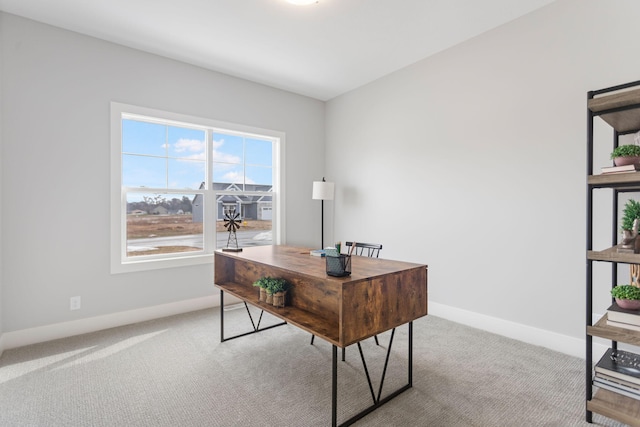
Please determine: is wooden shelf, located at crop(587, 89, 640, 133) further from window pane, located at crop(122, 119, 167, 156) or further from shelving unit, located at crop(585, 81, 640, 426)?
window pane, located at crop(122, 119, 167, 156)

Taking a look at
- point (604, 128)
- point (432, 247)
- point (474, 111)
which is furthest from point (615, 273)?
point (474, 111)

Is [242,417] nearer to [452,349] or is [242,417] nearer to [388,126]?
[452,349]

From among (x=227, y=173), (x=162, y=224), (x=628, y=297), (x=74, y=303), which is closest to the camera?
(x=628, y=297)

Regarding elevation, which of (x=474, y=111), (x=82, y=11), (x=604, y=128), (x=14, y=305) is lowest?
(x=14, y=305)

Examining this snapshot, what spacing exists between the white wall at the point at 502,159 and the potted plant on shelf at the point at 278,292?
1.98 metres

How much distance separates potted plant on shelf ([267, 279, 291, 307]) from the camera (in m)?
2.21

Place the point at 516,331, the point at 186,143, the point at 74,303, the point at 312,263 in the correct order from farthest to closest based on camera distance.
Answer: the point at 186,143
the point at 74,303
the point at 516,331
the point at 312,263

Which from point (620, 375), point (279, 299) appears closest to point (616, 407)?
point (620, 375)

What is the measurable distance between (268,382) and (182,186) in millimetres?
2477

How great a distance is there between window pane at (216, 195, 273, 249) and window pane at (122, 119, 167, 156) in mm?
906

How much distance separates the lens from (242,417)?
6.07ft

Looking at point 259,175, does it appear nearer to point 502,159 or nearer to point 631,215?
point 502,159

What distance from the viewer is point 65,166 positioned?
2980 mm

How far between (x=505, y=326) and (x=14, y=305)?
438 cm
